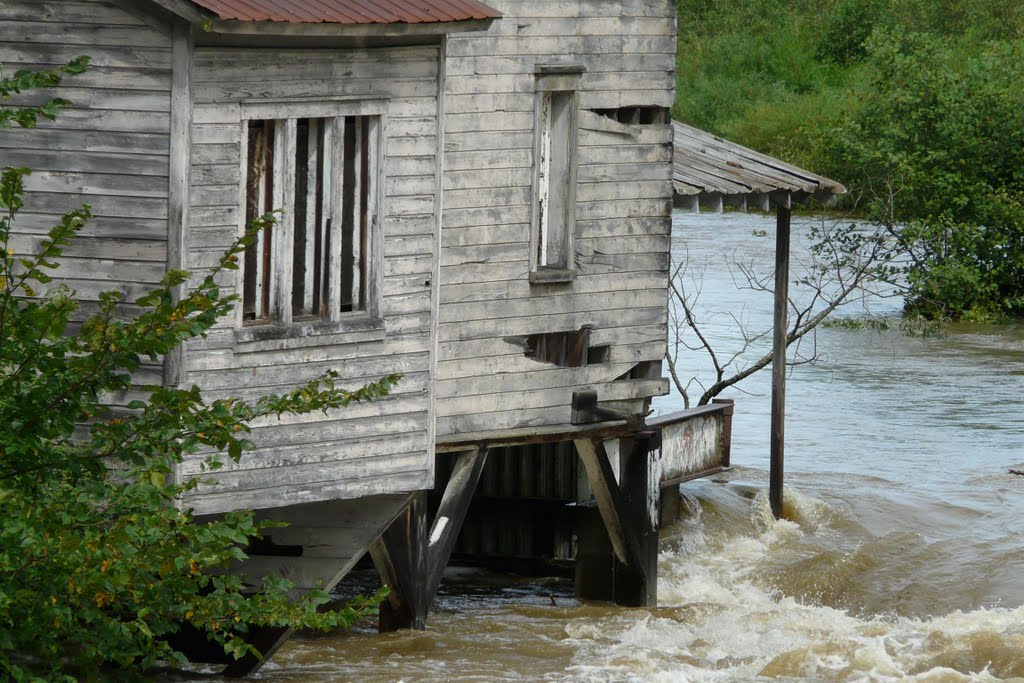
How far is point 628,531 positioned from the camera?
533 inches

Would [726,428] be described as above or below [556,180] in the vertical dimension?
below

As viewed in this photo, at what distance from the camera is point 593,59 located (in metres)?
12.5

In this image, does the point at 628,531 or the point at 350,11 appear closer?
the point at 350,11

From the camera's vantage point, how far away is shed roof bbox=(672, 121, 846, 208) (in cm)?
A: 1384

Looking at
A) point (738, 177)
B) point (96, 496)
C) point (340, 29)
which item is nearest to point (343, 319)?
point (340, 29)

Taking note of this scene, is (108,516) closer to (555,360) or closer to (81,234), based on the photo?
(81,234)

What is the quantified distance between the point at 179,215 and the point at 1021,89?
2105 cm

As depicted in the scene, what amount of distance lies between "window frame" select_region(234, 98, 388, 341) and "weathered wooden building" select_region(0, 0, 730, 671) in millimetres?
14

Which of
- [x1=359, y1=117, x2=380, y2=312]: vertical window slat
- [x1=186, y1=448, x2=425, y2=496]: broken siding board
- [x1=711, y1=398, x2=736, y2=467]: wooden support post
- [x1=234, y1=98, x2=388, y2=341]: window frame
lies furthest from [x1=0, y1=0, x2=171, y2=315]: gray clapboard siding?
[x1=711, y1=398, x2=736, y2=467]: wooden support post

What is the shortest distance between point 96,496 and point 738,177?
7521 mm

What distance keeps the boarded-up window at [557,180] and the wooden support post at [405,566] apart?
1821mm

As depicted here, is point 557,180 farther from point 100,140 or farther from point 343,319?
point 100,140

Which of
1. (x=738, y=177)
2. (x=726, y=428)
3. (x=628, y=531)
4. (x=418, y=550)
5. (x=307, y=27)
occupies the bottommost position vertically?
(x=628, y=531)

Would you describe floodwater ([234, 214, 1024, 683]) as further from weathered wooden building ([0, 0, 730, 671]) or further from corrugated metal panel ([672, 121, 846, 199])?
corrugated metal panel ([672, 121, 846, 199])
